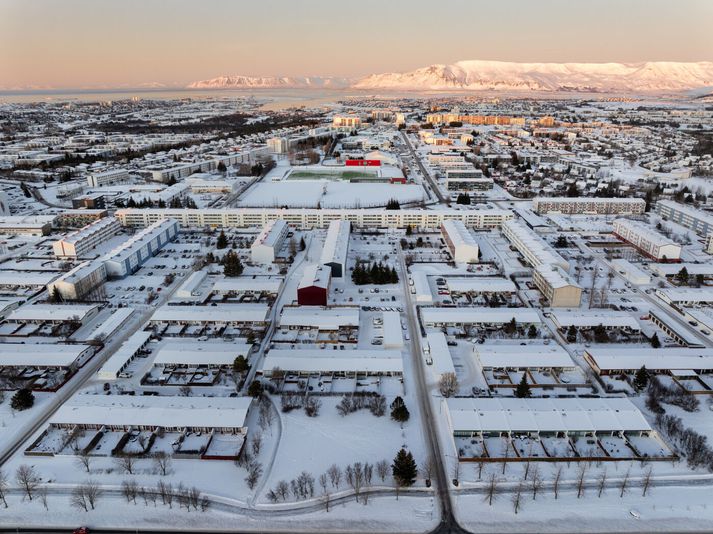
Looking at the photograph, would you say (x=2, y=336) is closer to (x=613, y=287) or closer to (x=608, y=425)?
(x=608, y=425)

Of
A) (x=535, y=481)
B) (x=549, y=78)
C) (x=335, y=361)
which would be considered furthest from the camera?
(x=549, y=78)

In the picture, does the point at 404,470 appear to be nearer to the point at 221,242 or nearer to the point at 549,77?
the point at 221,242

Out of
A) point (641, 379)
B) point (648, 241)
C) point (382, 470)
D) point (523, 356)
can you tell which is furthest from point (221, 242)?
point (648, 241)

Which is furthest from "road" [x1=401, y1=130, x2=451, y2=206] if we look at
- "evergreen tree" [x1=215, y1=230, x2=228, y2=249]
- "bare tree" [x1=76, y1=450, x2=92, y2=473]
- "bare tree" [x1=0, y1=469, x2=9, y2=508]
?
"bare tree" [x1=0, y1=469, x2=9, y2=508]

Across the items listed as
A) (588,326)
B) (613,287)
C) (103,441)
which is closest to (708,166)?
(613,287)

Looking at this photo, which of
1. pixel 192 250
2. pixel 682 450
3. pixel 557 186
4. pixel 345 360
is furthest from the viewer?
pixel 557 186

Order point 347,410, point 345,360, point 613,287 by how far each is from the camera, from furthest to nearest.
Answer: point 613,287, point 345,360, point 347,410

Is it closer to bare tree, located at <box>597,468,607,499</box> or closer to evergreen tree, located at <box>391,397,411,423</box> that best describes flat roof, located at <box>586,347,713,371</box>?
bare tree, located at <box>597,468,607,499</box>
